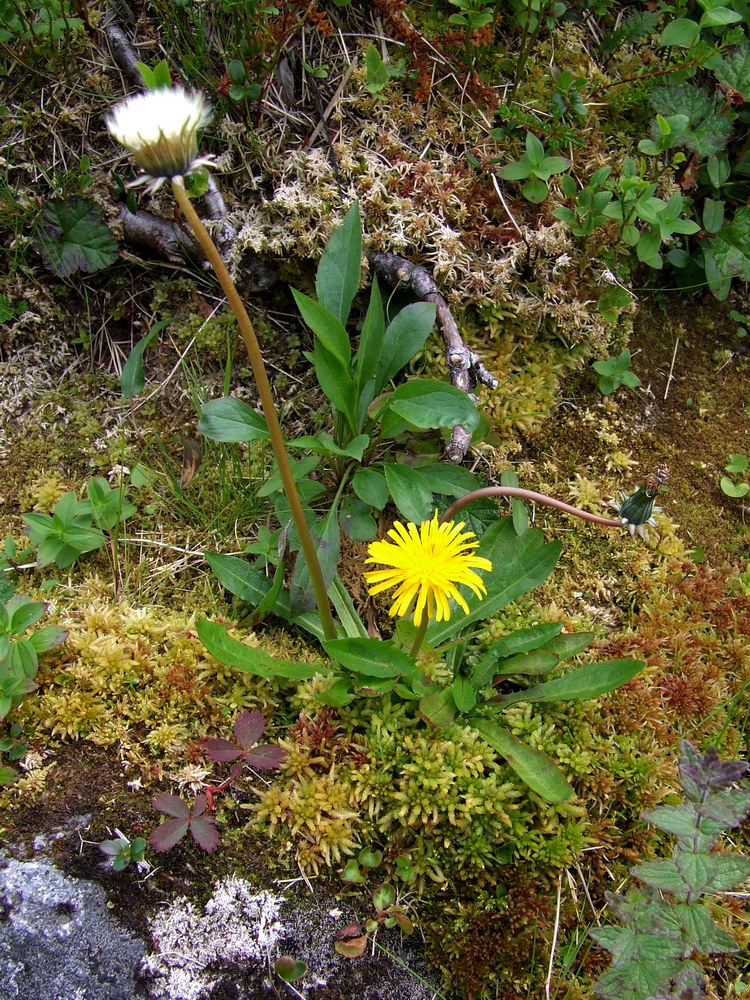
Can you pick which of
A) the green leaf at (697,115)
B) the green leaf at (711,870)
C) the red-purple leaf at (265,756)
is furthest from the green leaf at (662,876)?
the green leaf at (697,115)

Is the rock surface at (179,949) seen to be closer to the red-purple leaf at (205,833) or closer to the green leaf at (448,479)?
the red-purple leaf at (205,833)

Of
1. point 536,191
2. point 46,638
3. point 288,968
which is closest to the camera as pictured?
point 288,968

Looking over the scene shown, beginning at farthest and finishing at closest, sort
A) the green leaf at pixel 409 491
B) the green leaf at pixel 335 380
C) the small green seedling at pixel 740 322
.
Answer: the small green seedling at pixel 740 322 → the green leaf at pixel 335 380 → the green leaf at pixel 409 491

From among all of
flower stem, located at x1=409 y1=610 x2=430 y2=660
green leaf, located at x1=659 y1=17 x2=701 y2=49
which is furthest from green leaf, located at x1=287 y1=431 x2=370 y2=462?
green leaf, located at x1=659 y1=17 x2=701 y2=49

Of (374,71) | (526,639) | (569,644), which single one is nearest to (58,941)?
(526,639)

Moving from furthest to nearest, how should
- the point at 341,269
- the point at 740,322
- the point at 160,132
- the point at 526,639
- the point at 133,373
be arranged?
1. the point at 740,322
2. the point at 133,373
3. the point at 341,269
4. the point at 526,639
5. the point at 160,132

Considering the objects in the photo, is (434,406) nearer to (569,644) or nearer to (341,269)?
(341,269)
